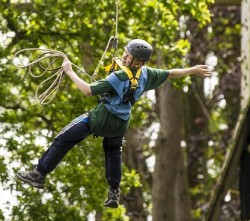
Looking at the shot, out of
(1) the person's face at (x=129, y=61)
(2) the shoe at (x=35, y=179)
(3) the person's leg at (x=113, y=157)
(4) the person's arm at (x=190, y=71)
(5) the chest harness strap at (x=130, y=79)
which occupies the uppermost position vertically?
(4) the person's arm at (x=190, y=71)

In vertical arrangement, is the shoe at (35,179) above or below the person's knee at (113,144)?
below

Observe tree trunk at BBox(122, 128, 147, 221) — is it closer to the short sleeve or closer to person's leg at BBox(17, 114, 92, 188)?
person's leg at BBox(17, 114, 92, 188)

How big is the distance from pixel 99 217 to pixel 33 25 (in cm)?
307

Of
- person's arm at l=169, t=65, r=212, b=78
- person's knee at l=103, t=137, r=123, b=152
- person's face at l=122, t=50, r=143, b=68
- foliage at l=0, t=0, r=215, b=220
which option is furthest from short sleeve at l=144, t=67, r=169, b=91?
foliage at l=0, t=0, r=215, b=220

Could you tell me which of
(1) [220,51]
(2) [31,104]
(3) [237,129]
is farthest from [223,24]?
(2) [31,104]

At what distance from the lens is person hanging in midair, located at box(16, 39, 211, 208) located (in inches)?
293

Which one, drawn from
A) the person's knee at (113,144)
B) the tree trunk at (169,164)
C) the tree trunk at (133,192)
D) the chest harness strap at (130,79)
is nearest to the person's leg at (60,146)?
the person's knee at (113,144)

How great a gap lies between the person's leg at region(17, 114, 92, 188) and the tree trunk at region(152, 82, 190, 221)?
731 centimetres

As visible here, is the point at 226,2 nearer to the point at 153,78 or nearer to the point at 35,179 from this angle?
the point at 153,78

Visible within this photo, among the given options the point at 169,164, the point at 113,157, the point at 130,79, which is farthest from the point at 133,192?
the point at 130,79

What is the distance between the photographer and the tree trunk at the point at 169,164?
1530cm

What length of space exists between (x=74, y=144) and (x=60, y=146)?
0.12 m

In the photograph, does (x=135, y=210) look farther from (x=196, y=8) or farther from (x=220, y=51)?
(x=220, y=51)

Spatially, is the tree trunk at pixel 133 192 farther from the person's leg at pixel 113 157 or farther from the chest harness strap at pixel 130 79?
the chest harness strap at pixel 130 79
